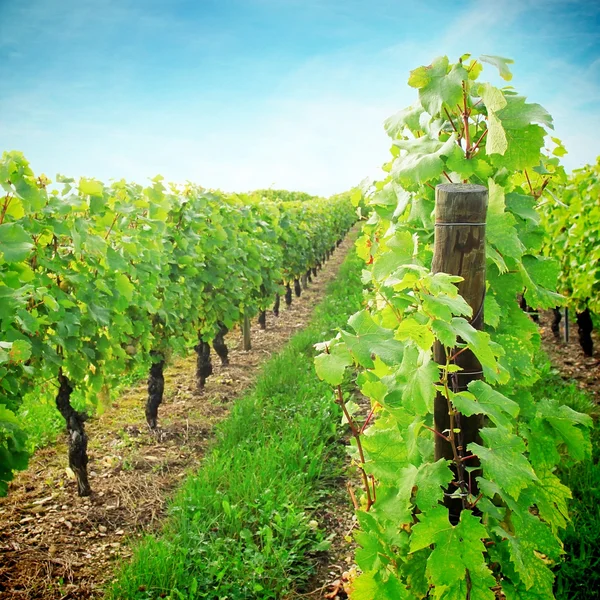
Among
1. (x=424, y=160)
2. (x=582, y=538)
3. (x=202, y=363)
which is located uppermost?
(x=424, y=160)

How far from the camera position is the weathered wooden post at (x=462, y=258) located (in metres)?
1.53

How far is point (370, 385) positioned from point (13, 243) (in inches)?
67.0

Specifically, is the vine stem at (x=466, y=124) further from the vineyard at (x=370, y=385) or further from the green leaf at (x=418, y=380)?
the green leaf at (x=418, y=380)

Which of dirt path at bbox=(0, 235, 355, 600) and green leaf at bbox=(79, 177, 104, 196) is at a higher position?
green leaf at bbox=(79, 177, 104, 196)

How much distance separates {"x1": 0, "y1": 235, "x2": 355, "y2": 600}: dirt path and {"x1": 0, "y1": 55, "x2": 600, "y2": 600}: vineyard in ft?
0.12

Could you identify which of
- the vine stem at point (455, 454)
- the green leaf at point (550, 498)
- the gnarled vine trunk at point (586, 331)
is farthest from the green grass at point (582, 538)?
the gnarled vine trunk at point (586, 331)

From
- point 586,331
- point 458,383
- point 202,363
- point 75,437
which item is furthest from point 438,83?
point 586,331

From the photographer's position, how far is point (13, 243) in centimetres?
218

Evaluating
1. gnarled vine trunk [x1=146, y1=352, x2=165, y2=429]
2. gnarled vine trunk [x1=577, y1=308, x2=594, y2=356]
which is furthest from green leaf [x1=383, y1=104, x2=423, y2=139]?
gnarled vine trunk [x1=577, y1=308, x2=594, y2=356]

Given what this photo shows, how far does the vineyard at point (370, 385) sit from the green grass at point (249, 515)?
2 centimetres

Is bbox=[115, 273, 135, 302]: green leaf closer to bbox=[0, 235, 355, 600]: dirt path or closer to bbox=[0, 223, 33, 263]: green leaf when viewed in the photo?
bbox=[0, 223, 33, 263]: green leaf

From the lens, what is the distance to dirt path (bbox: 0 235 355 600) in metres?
3.24

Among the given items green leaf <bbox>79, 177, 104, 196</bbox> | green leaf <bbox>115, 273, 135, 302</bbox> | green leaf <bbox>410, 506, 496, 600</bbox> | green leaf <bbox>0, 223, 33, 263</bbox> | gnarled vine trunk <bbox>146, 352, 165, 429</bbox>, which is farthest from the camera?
gnarled vine trunk <bbox>146, 352, 165, 429</bbox>

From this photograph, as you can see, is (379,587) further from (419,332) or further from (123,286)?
(123,286)
